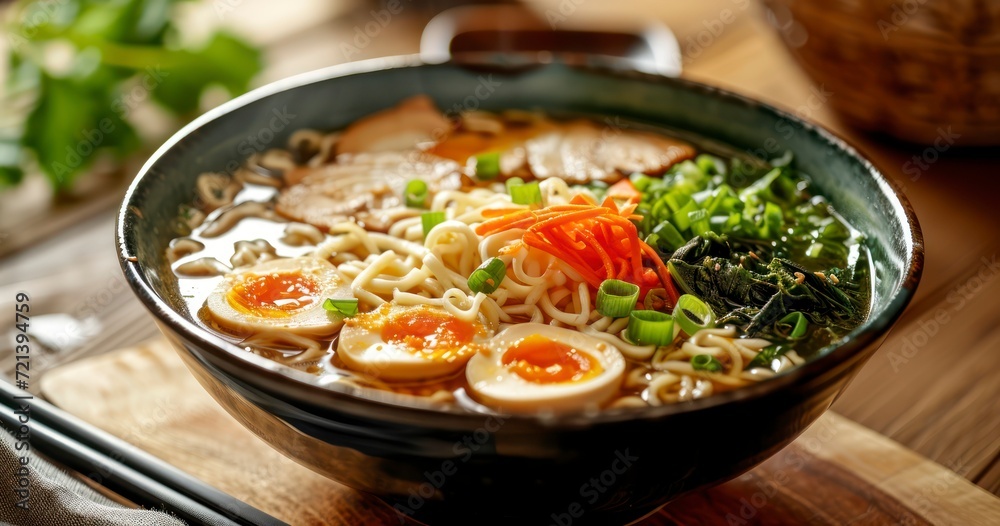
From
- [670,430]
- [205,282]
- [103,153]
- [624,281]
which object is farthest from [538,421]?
[103,153]

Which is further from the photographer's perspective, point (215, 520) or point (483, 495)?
point (215, 520)

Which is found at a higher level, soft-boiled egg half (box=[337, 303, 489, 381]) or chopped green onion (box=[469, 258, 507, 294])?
chopped green onion (box=[469, 258, 507, 294])

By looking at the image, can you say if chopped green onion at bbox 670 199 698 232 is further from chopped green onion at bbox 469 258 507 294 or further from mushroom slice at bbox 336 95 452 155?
mushroom slice at bbox 336 95 452 155

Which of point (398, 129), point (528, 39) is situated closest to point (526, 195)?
point (398, 129)

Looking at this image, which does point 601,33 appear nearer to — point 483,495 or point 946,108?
point 946,108

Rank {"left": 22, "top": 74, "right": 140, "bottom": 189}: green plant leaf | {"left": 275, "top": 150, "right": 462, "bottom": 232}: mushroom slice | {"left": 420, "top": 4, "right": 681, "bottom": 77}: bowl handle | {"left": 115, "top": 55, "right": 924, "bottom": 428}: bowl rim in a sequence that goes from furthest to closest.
Answer: {"left": 420, "top": 4, "right": 681, "bottom": 77}: bowl handle → {"left": 22, "top": 74, "right": 140, "bottom": 189}: green plant leaf → {"left": 275, "top": 150, "right": 462, "bottom": 232}: mushroom slice → {"left": 115, "top": 55, "right": 924, "bottom": 428}: bowl rim

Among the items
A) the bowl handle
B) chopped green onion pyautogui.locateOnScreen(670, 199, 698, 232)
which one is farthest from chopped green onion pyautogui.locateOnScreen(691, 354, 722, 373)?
the bowl handle

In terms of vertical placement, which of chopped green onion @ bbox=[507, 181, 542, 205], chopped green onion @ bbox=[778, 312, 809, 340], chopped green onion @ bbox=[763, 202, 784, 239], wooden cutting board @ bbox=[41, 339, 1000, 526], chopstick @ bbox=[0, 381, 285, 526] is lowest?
wooden cutting board @ bbox=[41, 339, 1000, 526]

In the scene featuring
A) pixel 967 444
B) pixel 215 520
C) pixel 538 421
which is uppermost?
pixel 538 421
